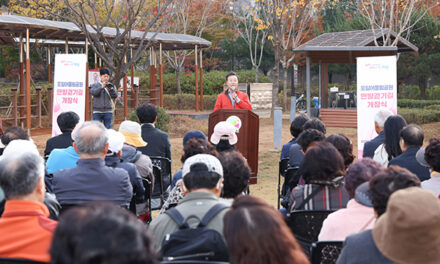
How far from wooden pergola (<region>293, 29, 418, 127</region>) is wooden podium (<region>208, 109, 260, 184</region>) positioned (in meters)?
9.21

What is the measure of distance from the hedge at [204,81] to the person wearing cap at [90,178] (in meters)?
24.4

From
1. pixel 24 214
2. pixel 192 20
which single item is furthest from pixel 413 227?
pixel 192 20

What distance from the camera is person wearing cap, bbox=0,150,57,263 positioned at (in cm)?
248

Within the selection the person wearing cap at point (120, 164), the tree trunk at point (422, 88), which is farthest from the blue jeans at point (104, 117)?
the tree trunk at point (422, 88)

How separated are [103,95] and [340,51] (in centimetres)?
952

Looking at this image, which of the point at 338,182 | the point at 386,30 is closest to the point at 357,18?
the point at 386,30

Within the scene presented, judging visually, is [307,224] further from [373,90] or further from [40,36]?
[40,36]

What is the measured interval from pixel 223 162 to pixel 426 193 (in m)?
1.60

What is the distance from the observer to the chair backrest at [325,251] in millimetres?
2986

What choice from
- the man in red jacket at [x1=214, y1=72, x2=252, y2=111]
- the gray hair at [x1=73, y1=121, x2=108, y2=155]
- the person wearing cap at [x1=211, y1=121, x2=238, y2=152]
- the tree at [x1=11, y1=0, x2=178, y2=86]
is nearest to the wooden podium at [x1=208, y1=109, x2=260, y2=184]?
the man in red jacket at [x1=214, y1=72, x2=252, y2=111]

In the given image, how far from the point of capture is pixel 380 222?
2.31 meters

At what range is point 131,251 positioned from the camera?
1421 mm

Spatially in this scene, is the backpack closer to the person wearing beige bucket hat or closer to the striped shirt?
the person wearing beige bucket hat

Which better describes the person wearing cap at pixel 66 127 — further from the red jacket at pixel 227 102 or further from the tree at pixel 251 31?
the tree at pixel 251 31
